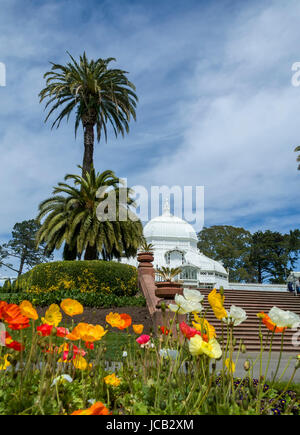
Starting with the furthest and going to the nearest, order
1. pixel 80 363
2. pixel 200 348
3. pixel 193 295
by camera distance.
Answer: pixel 80 363
pixel 193 295
pixel 200 348

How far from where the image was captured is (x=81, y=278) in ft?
45.3

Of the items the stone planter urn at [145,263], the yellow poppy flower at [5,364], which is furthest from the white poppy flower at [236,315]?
the stone planter urn at [145,263]

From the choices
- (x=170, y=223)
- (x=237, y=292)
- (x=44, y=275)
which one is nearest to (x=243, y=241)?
(x=170, y=223)

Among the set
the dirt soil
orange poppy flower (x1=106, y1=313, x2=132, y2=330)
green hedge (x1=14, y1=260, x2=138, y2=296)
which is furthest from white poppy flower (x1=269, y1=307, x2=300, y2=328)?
green hedge (x1=14, y1=260, x2=138, y2=296)

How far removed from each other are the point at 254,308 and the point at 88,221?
7.98 metres

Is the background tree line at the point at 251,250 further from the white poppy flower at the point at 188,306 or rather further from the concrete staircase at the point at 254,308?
the white poppy flower at the point at 188,306

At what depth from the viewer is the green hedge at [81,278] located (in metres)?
13.7

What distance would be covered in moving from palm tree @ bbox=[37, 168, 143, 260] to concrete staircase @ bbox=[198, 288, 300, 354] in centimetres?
477

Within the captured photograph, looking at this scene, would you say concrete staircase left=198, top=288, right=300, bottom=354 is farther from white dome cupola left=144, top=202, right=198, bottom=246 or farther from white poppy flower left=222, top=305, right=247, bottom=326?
white dome cupola left=144, top=202, right=198, bottom=246

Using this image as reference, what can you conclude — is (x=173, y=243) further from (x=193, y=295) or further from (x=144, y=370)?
(x=193, y=295)

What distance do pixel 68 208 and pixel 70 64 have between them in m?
7.94

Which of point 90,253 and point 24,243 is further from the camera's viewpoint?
point 24,243

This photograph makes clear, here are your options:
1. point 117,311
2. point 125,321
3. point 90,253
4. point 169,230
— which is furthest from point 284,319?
point 169,230

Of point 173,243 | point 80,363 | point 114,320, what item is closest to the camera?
point 114,320
